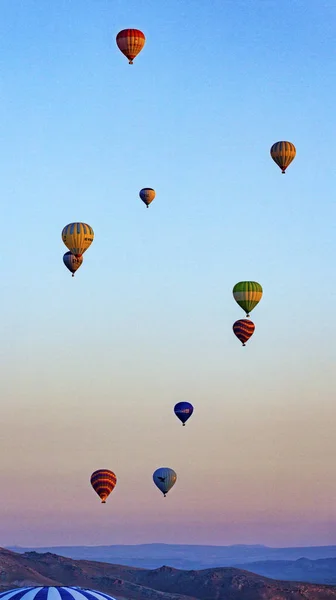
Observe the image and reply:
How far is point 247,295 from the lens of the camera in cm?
10319

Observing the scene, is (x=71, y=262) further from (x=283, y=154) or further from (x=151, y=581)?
(x=151, y=581)

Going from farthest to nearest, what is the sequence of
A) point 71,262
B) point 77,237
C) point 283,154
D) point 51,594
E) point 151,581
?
point 151,581 → point 71,262 → point 283,154 → point 77,237 → point 51,594

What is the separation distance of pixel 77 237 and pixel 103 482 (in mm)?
25125

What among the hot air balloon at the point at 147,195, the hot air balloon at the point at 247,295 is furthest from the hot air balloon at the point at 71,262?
the hot air balloon at the point at 247,295

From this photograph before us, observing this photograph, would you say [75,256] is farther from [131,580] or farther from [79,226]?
[131,580]

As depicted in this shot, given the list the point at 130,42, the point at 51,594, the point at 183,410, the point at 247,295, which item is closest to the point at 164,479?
the point at 183,410

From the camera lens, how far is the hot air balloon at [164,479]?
116438 mm

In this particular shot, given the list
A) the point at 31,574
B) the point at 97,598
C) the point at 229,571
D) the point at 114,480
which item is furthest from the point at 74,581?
the point at 97,598

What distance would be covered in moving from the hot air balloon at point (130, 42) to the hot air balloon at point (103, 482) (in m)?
40.6

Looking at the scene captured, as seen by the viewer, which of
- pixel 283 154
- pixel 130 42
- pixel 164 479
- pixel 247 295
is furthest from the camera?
pixel 164 479

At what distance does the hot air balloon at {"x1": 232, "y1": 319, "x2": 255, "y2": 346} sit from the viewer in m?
107

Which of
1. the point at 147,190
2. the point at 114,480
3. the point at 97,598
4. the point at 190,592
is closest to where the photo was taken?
the point at 97,598

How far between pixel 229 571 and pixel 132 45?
248ft

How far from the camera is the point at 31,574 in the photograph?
13200 cm
